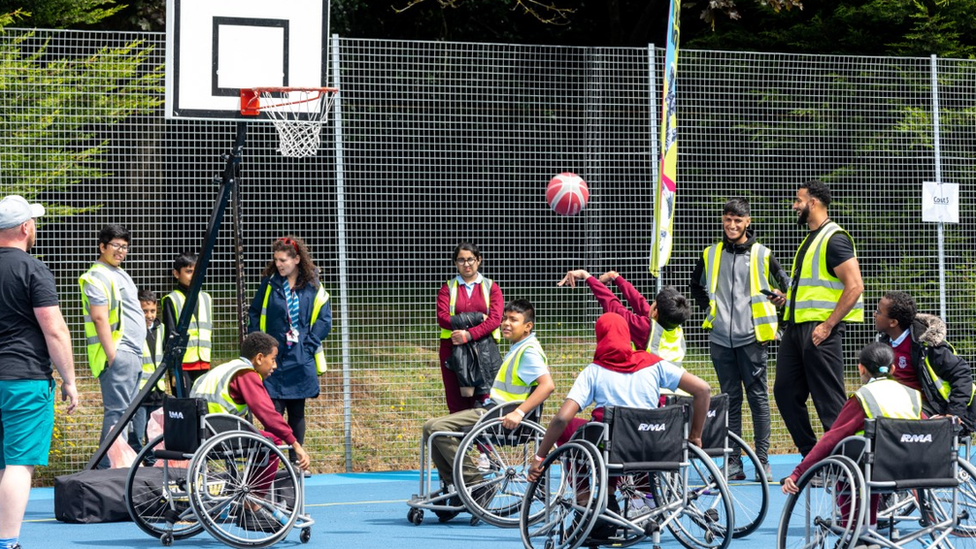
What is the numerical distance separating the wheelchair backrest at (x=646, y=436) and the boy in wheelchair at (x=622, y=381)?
0.30 metres

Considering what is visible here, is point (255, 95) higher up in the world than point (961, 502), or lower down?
higher up

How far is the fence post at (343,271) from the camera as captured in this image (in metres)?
10.8

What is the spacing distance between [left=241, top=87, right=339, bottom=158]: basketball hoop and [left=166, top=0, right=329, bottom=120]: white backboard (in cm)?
12

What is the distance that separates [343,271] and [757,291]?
3.34 metres

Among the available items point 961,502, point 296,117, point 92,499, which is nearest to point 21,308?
point 92,499

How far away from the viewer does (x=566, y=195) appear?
10086 millimetres

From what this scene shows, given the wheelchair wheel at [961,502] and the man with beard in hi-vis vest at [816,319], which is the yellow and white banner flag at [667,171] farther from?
the wheelchair wheel at [961,502]

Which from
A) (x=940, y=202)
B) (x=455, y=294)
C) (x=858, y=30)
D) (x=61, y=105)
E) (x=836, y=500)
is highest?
(x=858, y=30)

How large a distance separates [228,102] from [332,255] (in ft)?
7.58

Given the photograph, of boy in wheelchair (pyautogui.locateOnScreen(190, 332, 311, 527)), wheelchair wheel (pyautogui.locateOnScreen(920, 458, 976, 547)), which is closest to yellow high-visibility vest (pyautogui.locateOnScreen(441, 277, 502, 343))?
boy in wheelchair (pyautogui.locateOnScreen(190, 332, 311, 527))

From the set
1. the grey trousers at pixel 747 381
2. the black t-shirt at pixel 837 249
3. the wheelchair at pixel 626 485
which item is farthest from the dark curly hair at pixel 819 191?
the wheelchair at pixel 626 485

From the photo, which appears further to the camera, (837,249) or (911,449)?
(837,249)

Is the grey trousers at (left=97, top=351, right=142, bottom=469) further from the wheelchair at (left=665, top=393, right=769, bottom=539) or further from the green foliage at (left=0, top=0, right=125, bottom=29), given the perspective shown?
the green foliage at (left=0, top=0, right=125, bottom=29)

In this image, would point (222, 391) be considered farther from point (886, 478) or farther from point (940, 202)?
point (940, 202)
